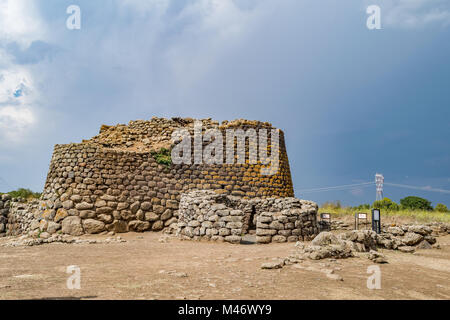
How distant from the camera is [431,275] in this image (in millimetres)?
4402

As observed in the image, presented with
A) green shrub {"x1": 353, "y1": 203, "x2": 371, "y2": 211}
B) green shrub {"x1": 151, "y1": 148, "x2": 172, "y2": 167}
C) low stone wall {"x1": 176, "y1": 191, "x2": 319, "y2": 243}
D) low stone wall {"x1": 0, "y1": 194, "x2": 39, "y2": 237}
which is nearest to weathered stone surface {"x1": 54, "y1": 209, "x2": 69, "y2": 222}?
low stone wall {"x1": 0, "y1": 194, "x2": 39, "y2": 237}

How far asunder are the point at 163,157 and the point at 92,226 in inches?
158

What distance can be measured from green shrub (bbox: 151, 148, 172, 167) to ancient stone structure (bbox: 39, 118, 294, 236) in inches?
1.8

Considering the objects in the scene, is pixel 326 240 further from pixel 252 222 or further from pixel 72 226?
pixel 72 226

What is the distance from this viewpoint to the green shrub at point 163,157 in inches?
495

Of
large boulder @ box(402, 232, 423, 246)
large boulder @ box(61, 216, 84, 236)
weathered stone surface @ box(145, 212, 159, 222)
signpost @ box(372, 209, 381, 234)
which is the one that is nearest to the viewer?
large boulder @ box(402, 232, 423, 246)

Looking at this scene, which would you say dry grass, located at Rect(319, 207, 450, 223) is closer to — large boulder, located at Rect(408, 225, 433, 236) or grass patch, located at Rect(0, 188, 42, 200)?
large boulder, located at Rect(408, 225, 433, 236)

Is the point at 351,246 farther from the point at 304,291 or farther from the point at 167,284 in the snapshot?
the point at 167,284

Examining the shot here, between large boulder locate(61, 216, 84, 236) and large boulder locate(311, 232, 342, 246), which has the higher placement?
large boulder locate(311, 232, 342, 246)
